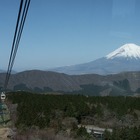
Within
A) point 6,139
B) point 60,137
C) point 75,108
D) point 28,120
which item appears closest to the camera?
point 6,139

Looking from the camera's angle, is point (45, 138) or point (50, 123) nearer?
point (45, 138)

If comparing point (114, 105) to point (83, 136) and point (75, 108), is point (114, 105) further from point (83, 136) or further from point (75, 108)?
point (83, 136)

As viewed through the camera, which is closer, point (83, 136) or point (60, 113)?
point (83, 136)

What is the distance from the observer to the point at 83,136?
69938mm

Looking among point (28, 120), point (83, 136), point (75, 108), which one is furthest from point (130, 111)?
point (83, 136)

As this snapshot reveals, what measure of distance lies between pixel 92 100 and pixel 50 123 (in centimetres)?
5184

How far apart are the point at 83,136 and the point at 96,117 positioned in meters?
46.0

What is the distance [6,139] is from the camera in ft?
190

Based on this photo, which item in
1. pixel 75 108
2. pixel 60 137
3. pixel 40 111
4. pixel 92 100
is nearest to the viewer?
pixel 60 137

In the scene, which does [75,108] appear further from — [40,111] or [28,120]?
[28,120]

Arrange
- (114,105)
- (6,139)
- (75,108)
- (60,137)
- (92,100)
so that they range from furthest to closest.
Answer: (92,100)
(114,105)
(75,108)
(60,137)
(6,139)

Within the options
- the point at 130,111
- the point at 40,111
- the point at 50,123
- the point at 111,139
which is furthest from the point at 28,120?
the point at 130,111

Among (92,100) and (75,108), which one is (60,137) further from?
(92,100)

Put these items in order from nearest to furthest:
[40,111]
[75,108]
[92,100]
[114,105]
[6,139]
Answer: [6,139]
[40,111]
[75,108]
[114,105]
[92,100]
